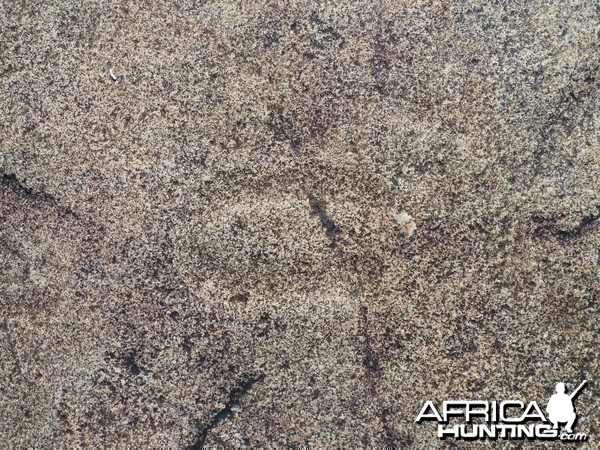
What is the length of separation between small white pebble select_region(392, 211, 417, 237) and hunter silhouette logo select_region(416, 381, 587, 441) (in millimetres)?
335

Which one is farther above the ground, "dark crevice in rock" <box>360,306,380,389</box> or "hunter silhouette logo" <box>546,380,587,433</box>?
"dark crevice in rock" <box>360,306,380,389</box>

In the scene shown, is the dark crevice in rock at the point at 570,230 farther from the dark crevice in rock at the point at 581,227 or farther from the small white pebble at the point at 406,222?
the small white pebble at the point at 406,222

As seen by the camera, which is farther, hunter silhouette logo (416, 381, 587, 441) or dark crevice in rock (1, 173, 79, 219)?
dark crevice in rock (1, 173, 79, 219)

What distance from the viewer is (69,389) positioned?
1260 mm

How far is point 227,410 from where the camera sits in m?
1.24

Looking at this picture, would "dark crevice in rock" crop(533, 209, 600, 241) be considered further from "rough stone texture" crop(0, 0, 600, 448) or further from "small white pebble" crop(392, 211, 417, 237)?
"small white pebble" crop(392, 211, 417, 237)

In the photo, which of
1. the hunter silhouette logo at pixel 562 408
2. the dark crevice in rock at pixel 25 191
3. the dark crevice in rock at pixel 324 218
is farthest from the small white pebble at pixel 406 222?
the dark crevice in rock at pixel 25 191

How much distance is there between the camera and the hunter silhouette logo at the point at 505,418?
3.82ft

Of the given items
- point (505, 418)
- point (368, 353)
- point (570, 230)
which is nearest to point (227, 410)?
point (368, 353)

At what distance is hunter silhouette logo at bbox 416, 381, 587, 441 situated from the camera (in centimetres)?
116

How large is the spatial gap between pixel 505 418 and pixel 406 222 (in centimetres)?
42

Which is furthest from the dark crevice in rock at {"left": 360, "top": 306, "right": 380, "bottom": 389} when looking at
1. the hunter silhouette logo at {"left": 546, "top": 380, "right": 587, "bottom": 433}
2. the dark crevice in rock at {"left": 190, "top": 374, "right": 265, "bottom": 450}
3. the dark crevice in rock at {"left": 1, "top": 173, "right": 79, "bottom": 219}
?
the dark crevice in rock at {"left": 1, "top": 173, "right": 79, "bottom": 219}

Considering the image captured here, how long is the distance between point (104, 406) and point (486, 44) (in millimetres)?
1073

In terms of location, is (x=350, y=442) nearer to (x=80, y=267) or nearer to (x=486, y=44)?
(x=80, y=267)
